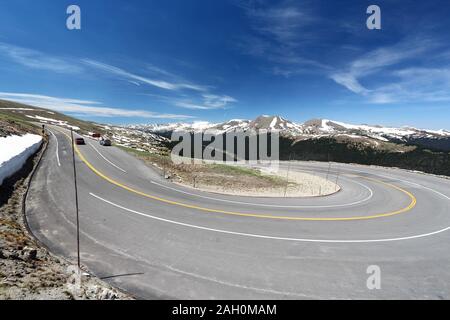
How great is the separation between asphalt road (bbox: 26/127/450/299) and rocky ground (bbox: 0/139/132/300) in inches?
24.1

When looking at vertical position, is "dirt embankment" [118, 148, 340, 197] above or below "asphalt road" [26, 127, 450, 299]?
above

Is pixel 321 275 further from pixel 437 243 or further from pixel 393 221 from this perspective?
pixel 393 221

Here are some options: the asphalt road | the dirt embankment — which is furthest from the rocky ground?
the dirt embankment

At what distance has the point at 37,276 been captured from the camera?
650cm

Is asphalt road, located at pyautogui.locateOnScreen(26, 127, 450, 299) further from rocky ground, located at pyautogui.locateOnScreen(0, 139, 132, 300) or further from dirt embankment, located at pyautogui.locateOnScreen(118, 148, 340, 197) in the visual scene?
dirt embankment, located at pyautogui.locateOnScreen(118, 148, 340, 197)

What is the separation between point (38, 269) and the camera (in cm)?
691

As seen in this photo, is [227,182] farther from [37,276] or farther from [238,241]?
[37,276]

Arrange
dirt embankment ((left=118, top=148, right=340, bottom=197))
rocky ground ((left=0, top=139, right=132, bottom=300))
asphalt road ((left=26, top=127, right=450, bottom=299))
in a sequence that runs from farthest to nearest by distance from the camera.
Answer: dirt embankment ((left=118, top=148, right=340, bottom=197))
asphalt road ((left=26, top=127, right=450, bottom=299))
rocky ground ((left=0, top=139, right=132, bottom=300))

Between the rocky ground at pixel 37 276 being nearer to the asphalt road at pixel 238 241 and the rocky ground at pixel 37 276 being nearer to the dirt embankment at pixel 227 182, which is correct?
the asphalt road at pixel 238 241

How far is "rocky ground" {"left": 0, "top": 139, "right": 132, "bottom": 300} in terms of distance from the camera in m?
5.85

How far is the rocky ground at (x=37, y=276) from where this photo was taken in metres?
5.85

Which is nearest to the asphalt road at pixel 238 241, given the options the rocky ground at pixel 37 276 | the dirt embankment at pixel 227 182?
the rocky ground at pixel 37 276

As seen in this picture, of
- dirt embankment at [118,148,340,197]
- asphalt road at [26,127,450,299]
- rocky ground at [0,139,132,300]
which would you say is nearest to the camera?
rocky ground at [0,139,132,300]

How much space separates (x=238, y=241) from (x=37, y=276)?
6942 millimetres
